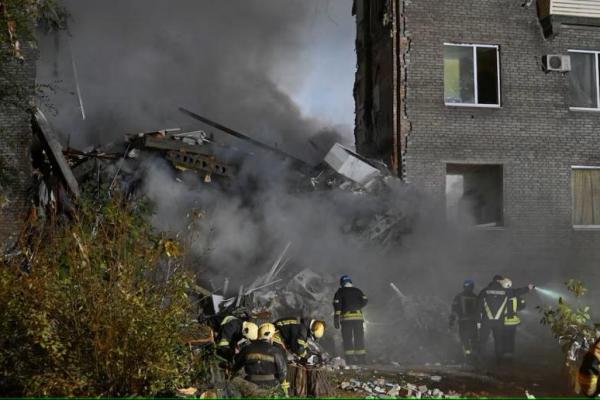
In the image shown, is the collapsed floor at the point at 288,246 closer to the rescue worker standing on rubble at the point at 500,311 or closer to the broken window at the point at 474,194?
the rescue worker standing on rubble at the point at 500,311

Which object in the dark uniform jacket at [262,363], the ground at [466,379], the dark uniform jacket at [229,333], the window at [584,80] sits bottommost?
the ground at [466,379]

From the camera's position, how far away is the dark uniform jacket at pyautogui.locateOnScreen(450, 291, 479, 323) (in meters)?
12.8

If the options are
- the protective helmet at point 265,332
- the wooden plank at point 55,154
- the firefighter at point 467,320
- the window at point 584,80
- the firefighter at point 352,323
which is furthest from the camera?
the window at point 584,80

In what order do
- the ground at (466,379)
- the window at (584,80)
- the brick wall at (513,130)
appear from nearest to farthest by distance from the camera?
the ground at (466,379) → the brick wall at (513,130) → the window at (584,80)

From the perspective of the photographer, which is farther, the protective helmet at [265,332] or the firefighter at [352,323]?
the firefighter at [352,323]

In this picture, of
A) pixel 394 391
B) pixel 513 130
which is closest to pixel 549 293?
pixel 513 130

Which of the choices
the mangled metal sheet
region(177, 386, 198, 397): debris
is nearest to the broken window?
the mangled metal sheet

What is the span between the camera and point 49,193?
50.4 ft

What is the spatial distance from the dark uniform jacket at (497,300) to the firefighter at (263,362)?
5557 mm

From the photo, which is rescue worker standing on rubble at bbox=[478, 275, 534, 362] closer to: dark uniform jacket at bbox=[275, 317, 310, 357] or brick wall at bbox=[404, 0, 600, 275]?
brick wall at bbox=[404, 0, 600, 275]

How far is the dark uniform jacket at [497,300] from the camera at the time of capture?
12.3 m

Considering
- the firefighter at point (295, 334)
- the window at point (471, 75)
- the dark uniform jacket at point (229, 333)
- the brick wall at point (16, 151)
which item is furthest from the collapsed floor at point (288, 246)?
the dark uniform jacket at point (229, 333)

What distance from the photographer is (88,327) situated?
7.08 metres

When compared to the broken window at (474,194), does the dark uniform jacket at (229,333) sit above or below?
below
